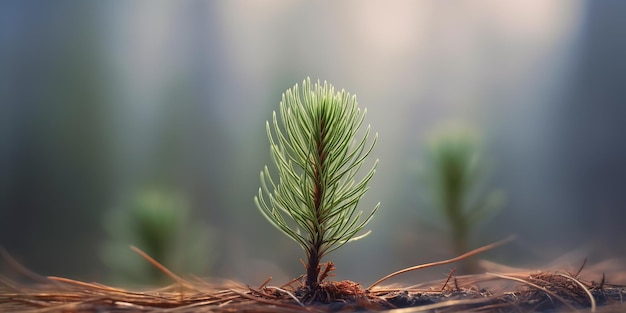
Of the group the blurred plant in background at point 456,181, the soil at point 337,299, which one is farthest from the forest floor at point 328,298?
the blurred plant in background at point 456,181

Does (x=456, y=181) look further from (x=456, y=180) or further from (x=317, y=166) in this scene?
(x=317, y=166)

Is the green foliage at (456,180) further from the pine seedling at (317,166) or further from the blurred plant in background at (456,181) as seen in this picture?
the pine seedling at (317,166)

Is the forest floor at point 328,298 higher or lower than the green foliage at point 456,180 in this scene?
lower

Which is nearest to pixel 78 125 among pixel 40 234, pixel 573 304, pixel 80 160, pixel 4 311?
pixel 80 160

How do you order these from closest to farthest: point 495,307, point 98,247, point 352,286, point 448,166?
point 495,307 < point 352,286 < point 448,166 < point 98,247

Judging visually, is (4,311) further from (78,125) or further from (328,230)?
(78,125)

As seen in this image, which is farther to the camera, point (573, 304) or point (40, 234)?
point (40, 234)

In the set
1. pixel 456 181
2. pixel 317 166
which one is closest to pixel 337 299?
pixel 317 166

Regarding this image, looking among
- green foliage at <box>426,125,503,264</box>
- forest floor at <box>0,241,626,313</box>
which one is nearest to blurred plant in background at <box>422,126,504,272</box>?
green foliage at <box>426,125,503,264</box>
